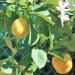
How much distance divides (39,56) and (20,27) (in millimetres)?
115

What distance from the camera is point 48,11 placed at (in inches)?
37.0

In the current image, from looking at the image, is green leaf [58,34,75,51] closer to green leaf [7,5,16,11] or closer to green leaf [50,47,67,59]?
green leaf [50,47,67,59]

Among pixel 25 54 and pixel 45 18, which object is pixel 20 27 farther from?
pixel 25 54

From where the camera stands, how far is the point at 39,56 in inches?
38.2

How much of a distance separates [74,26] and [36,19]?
7.0 inches

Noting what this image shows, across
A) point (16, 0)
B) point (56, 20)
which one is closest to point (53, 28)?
point (56, 20)

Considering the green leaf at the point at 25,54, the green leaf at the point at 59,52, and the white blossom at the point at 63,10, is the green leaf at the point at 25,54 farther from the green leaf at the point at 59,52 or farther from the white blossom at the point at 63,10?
the white blossom at the point at 63,10

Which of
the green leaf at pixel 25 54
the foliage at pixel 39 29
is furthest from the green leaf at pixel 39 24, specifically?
the green leaf at pixel 25 54

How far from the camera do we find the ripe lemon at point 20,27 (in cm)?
90

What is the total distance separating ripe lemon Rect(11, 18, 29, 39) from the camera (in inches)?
35.2

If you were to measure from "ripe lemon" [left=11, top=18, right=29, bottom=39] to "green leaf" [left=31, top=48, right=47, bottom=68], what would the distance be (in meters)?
0.08

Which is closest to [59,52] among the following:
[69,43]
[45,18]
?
[69,43]

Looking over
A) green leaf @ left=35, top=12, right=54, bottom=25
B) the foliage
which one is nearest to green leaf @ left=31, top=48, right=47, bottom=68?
the foliage

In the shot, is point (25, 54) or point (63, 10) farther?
point (25, 54)
